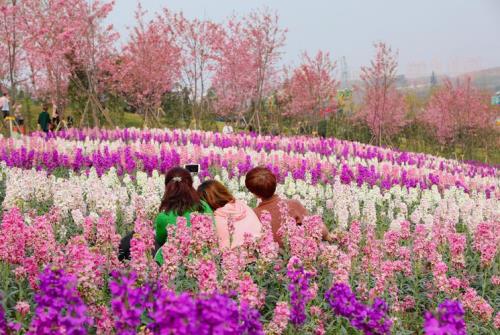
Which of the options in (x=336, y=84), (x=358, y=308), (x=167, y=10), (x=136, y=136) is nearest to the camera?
(x=358, y=308)

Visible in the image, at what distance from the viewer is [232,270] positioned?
158 inches

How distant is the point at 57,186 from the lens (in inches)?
311

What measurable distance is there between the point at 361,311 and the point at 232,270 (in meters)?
1.01

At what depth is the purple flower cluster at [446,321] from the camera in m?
2.52

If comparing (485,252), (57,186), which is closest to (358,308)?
(485,252)

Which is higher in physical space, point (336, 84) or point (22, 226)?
point (336, 84)

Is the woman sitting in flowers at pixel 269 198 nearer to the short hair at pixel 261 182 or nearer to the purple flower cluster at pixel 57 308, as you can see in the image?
the short hair at pixel 261 182

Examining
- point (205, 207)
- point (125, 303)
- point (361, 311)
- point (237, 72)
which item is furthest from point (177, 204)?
point (237, 72)

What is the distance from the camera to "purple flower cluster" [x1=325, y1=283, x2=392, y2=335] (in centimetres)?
321

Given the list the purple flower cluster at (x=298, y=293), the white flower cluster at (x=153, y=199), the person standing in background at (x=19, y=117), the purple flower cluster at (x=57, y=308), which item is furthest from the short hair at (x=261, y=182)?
the person standing in background at (x=19, y=117)

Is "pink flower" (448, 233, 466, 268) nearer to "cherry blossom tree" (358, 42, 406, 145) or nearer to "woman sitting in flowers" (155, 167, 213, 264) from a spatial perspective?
"woman sitting in flowers" (155, 167, 213, 264)

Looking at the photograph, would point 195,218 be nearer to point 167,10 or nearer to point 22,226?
point 22,226

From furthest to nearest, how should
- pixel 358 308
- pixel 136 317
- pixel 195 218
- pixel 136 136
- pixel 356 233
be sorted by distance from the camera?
pixel 136 136 → pixel 356 233 → pixel 195 218 → pixel 358 308 → pixel 136 317

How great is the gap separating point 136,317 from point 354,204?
16.6 feet
